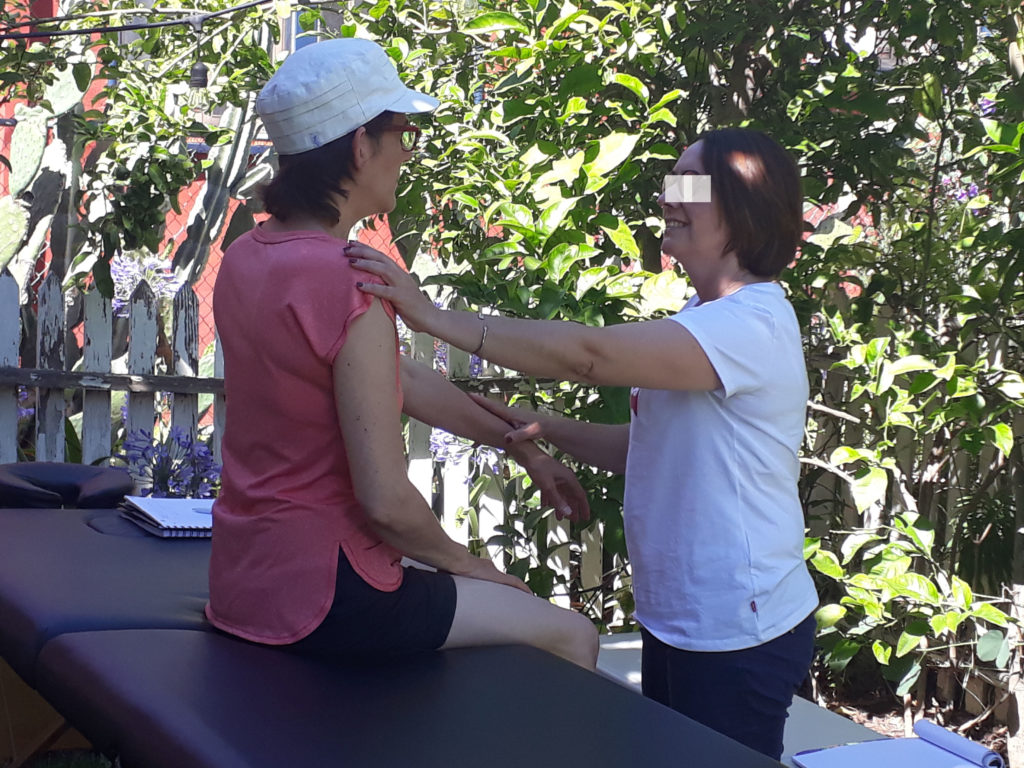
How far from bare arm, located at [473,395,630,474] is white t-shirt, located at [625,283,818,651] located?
0.42 meters

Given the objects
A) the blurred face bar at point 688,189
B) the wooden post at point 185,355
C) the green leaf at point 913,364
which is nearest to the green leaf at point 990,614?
the green leaf at point 913,364

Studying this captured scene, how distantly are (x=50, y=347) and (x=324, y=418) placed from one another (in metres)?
3.00

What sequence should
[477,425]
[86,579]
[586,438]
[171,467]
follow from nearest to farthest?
[86,579] < [586,438] < [477,425] < [171,467]

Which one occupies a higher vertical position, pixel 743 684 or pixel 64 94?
pixel 64 94

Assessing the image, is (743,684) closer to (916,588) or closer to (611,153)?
(916,588)

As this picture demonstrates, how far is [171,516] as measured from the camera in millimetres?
2959

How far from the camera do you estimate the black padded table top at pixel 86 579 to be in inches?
81.1

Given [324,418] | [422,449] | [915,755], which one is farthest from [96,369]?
[915,755]

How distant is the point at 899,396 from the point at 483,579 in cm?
167

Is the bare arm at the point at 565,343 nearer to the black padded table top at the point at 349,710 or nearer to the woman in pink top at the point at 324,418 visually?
the woman in pink top at the point at 324,418

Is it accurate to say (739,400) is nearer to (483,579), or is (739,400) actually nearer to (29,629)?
(483,579)

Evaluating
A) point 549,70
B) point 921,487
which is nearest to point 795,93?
point 549,70

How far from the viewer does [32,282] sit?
6.34m

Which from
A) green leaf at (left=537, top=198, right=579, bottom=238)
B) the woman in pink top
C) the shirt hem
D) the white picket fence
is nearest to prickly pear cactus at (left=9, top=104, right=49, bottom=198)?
the white picket fence
